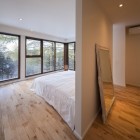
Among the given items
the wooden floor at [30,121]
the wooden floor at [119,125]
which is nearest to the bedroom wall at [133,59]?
the wooden floor at [119,125]

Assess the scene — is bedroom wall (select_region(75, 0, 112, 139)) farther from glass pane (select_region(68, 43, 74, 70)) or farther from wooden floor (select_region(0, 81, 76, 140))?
glass pane (select_region(68, 43, 74, 70))

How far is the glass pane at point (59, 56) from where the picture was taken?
25.4 ft

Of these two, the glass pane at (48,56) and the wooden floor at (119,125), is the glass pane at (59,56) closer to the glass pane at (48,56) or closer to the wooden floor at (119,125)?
the glass pane at (48,56)

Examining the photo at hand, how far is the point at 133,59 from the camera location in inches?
188

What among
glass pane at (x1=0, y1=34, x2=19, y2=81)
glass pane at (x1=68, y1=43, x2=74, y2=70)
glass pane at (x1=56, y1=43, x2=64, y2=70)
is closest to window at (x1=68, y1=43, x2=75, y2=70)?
glass pane at (x1=68, y1=43, x2=74, y2=70)

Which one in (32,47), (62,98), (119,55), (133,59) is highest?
(32,47)

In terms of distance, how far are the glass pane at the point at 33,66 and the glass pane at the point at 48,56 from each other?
448 millimetres

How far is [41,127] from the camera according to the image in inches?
81.4

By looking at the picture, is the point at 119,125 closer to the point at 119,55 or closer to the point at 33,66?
the point at 119,55

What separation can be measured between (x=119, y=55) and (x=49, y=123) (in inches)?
153

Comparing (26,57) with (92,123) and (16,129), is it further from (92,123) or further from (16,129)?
(92,123)

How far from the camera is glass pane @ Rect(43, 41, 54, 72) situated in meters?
6.75

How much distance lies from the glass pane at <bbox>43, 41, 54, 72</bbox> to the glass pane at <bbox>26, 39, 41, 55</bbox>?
0.51m

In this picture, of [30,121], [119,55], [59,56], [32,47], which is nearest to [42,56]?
[32,47]
